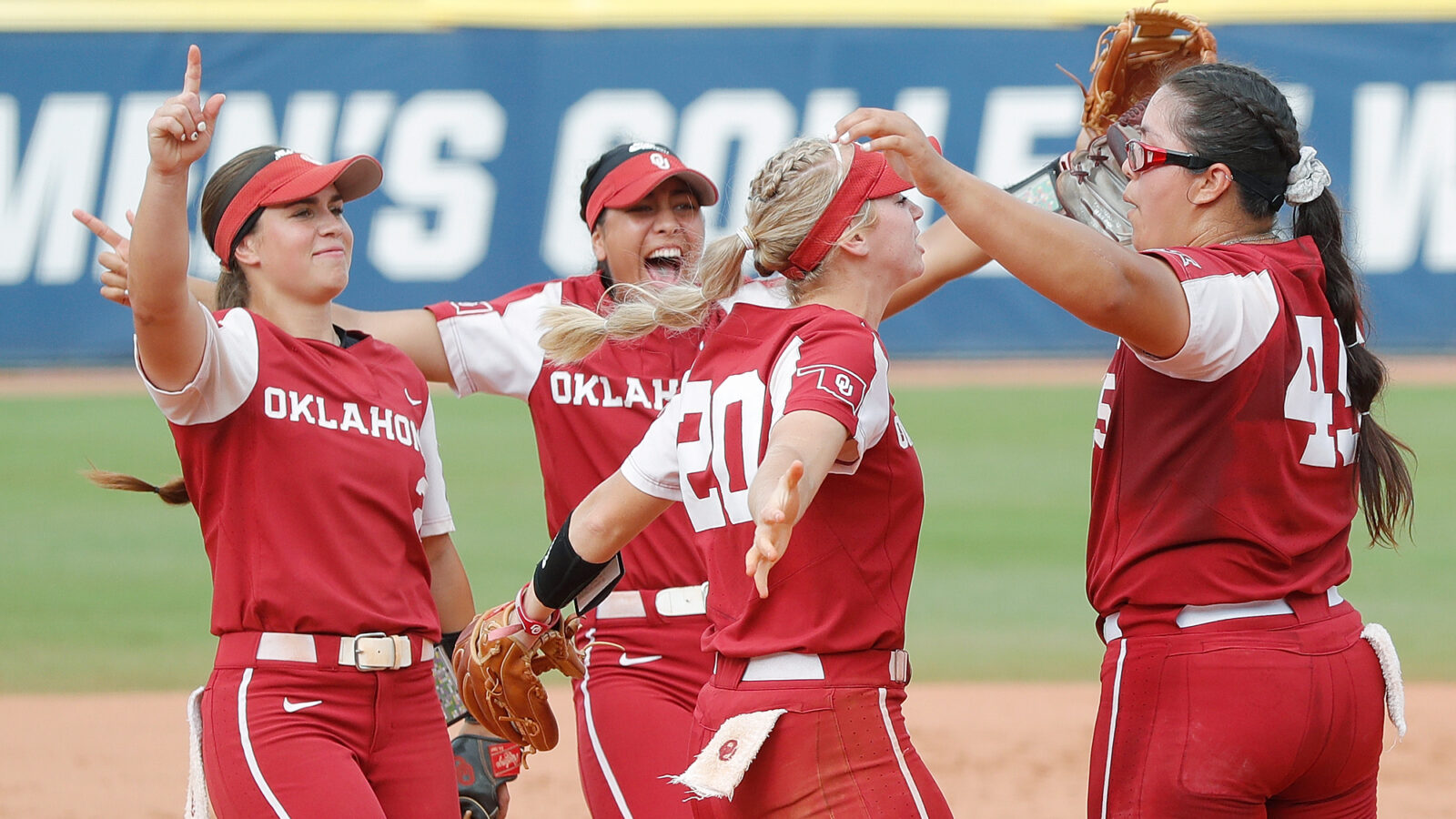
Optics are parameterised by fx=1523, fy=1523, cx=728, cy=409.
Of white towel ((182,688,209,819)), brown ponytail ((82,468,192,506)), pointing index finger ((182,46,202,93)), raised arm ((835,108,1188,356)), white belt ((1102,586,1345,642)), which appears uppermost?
pointing index finger ((182,46,202,93))

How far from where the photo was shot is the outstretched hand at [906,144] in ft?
7.14

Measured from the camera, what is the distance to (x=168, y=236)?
2619 mm

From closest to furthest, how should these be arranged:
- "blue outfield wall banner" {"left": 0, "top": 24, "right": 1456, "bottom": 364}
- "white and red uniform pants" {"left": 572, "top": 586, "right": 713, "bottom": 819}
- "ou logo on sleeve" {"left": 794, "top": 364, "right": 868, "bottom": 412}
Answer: "ou logo on sleeve" {"left": 794, "top": 364, "right": 868, "bottom": 412} → "white and red uniform pants" {"left": 572, "top": 586, "right": 713, "bottom": 819} → "blue outfield wall banner" {"left": 0, "top": 24, "right": 1456, "bottom": 364}

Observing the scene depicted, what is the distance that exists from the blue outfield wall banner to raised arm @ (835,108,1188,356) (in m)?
12.3

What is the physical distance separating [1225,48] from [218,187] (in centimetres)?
1318

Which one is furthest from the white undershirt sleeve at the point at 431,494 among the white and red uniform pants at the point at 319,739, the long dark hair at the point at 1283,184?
the long dark hair at the point at 1283,184

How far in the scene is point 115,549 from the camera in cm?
988

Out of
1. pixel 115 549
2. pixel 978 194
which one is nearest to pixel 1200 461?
pixel 978 194

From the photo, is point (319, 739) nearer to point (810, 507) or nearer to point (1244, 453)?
point (810, 507)

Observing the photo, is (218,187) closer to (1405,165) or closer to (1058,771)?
(1058,771)

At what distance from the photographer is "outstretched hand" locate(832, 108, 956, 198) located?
2178 millimetres

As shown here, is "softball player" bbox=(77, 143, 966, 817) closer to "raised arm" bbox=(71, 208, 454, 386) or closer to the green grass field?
"raised arm" bbox=(71, 208, 454, 386)

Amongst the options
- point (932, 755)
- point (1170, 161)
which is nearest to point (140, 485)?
point (1170, 161)

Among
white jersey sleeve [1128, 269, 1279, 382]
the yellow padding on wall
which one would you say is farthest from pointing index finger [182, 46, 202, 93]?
the yellow padding on wall
